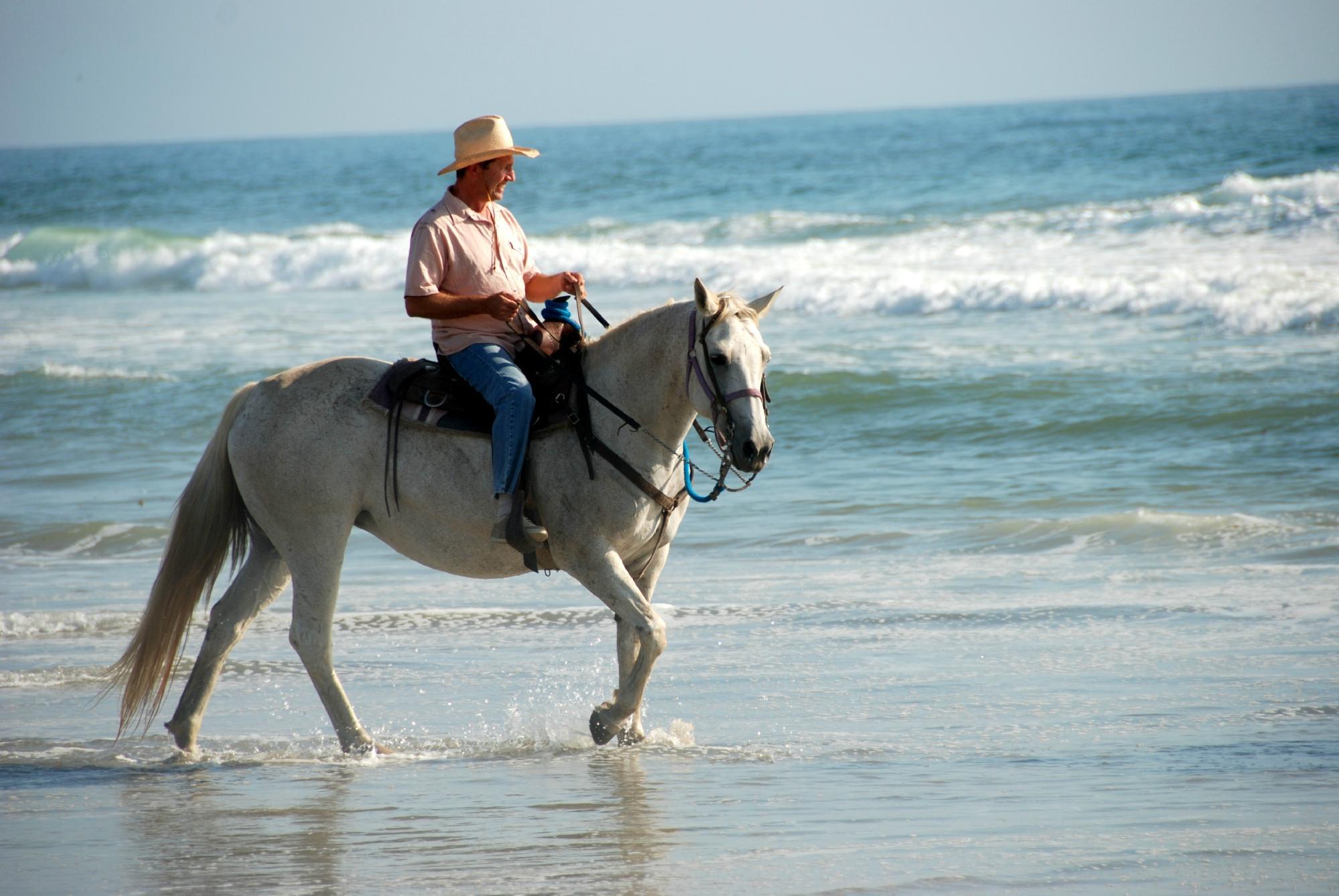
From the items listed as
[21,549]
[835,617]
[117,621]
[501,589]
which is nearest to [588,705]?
[835,617]

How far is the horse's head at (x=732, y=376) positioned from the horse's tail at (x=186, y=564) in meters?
1.91

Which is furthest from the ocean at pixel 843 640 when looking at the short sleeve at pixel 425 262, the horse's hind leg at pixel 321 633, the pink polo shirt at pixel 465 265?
the short sleeve at pixel 425 262

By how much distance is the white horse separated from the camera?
4926 millimetres

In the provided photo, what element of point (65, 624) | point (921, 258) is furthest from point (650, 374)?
point (921, 258)

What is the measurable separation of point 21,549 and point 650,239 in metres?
20.4

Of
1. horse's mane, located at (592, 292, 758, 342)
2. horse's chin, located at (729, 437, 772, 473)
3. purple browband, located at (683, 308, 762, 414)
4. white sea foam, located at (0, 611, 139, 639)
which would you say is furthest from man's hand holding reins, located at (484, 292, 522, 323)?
white sea foam, located at (0, 611, 139, 639)

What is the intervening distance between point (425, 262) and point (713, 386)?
3.81ft

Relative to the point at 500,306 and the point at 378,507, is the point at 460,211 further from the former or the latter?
the point at 378,507

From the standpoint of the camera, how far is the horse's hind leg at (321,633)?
519 centimetres

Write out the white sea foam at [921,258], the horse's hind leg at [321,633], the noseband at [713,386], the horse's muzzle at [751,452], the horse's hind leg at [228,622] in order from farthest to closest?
the white sea foam at [921,258]
the horse's hind leg at [228,622]
the horse's hind leg at [321,633]
the noseband at [713,386]
the horse's muzzle at [751,452]

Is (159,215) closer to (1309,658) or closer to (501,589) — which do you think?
(501,589)

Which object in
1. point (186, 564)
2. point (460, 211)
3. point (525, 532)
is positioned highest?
point (460, 211)

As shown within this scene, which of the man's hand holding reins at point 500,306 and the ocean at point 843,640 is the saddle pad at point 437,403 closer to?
the man's hand holding reins at point 500,306

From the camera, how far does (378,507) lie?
17.2 ft
